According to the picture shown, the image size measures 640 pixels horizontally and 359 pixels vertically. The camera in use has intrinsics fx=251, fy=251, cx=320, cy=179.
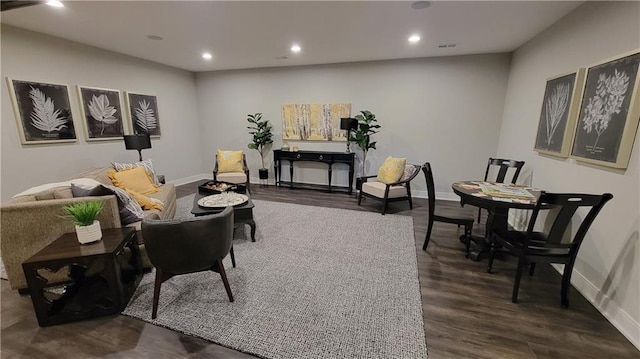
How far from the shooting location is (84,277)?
7.22ft

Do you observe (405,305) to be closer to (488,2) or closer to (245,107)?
(488,2)

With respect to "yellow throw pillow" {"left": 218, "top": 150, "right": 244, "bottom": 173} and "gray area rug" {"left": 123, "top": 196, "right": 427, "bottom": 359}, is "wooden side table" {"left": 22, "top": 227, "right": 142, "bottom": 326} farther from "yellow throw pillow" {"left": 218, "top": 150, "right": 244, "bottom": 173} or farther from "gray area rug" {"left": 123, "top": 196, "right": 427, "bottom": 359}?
"yellow throw pillow" {"left": 218, "top": 150, "right": 244, "bottom": 173}

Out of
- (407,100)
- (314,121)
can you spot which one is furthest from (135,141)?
(407,100)

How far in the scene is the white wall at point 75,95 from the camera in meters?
3.28

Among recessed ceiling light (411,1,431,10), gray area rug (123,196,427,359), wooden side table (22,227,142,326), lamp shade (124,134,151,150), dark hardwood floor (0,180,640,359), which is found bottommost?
dark hardwood floor (0,180,640,359)

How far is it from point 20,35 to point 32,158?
5.28ft

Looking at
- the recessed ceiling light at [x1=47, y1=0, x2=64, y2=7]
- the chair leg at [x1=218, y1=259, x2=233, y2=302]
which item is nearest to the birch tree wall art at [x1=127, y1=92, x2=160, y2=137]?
the recessed ceiling light at [x1=47, y1=0, x2=64, y2=7]

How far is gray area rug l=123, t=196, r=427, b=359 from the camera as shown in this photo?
1.66 metres

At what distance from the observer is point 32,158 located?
3492mm

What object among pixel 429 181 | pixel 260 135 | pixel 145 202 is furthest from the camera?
pixel 260 135

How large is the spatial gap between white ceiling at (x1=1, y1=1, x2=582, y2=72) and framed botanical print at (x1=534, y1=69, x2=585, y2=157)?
2.48 feet

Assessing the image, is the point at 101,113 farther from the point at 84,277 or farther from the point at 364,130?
the point at 364,130

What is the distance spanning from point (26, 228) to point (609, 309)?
4568 mm

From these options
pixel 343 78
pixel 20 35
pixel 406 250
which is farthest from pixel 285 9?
pixel 20 35
